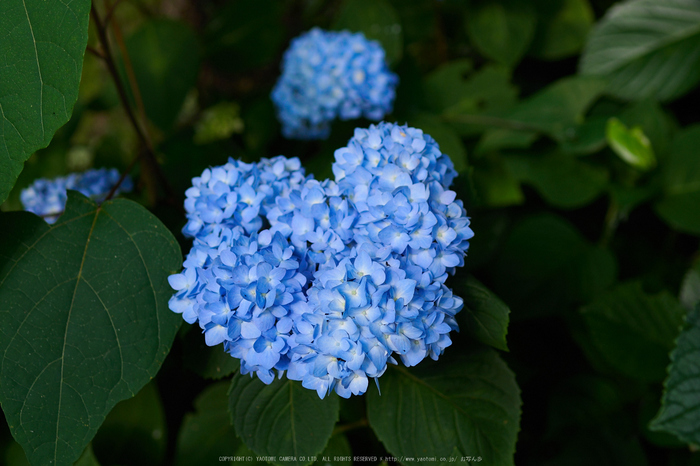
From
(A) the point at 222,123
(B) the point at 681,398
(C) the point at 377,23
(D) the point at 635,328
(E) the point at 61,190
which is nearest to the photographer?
(B) the point at 681,398

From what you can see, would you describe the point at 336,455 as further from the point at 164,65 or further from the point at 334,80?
the point at 164,65

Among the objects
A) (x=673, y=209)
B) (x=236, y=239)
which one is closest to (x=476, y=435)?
(x=236, y=239)

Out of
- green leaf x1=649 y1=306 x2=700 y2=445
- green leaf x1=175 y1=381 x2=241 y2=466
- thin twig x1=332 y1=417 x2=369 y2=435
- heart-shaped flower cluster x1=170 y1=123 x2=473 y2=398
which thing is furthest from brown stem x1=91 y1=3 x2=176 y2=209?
green leaf x1=649 y1=306 x2=700 y2=445

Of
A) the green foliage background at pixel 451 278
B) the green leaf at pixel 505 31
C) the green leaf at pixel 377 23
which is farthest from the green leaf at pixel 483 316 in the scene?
the green leaf at pixel 505 31

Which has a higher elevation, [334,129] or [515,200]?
[334,129]

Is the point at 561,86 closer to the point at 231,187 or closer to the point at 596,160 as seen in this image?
the point at 596,160

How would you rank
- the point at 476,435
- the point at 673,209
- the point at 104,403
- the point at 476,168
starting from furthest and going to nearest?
the point at 476,168 → the point at 673,209 → the point at 476,435 → the point at 104,403

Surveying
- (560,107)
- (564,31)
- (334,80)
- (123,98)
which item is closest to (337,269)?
(123,98)
